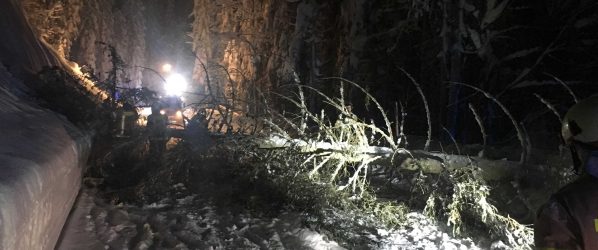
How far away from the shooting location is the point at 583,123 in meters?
2.22

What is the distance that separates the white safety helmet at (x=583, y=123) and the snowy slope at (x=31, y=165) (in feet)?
9.19

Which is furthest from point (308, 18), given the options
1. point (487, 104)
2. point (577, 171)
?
point (577, 171)

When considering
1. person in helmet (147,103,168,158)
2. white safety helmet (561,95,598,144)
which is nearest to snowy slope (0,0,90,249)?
person in helmet (147,103,168,158)

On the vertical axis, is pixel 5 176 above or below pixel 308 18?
below

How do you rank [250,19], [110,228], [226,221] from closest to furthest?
[110,228] → [226,221] → [250,19]

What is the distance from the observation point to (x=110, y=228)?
13.6 feet

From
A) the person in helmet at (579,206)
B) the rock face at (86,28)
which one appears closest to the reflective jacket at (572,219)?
the person in helmet at (579,206)

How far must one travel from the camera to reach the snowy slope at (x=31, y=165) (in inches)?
92.0

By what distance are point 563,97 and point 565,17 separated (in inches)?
68.4

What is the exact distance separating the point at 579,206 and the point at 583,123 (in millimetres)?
440

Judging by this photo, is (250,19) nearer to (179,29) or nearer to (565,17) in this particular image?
(565,17)

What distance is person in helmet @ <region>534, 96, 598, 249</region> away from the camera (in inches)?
79.0

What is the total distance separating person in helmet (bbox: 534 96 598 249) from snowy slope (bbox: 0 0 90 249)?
8.31 feet

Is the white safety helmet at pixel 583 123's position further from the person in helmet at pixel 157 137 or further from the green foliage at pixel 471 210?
the person in helmet at pixel 157 137
